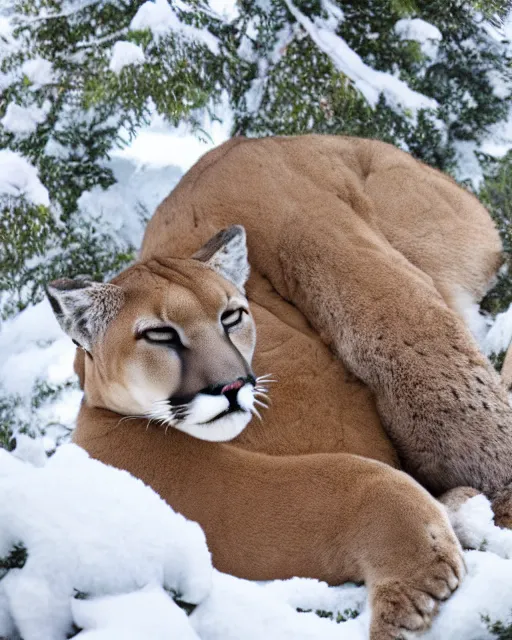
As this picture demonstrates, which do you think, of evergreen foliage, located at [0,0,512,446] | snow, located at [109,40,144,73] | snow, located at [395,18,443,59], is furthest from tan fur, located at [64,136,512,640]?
snow, located at [395,18,443,59]

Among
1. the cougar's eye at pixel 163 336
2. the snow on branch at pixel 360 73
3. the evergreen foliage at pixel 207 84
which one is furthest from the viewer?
the snow on branch at pixel 360 73

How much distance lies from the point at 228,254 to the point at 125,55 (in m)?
2.03

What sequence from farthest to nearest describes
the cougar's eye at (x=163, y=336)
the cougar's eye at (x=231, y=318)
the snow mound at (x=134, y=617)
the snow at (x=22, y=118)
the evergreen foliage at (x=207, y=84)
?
the snow at (x=22, y=118), the evergreen foliage at (x=207, y=84), the cougar's eye at (x=231, y=318), the cougar's eye at (x=163, y=336), the snow mound at (x=134, y=617)

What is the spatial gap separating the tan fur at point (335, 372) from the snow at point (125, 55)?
953 millimetres

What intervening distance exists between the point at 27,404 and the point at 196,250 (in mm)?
1123

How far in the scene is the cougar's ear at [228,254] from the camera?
9.43 feet

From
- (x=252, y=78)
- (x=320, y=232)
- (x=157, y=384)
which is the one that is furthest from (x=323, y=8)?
(x=157, y=384)

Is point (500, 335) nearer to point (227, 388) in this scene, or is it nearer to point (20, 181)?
point (227, 388)

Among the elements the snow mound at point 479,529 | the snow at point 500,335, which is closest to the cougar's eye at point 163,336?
the snow mound at point 479,529

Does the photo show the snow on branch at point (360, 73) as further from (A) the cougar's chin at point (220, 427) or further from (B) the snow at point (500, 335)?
(A) the cougar's chin at point (220, 427)

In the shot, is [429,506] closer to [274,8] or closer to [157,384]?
[157,384]

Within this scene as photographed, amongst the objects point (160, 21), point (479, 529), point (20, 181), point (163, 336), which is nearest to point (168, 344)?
point (163, 336)

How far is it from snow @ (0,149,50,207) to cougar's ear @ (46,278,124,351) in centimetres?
185

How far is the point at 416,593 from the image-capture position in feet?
7.18
